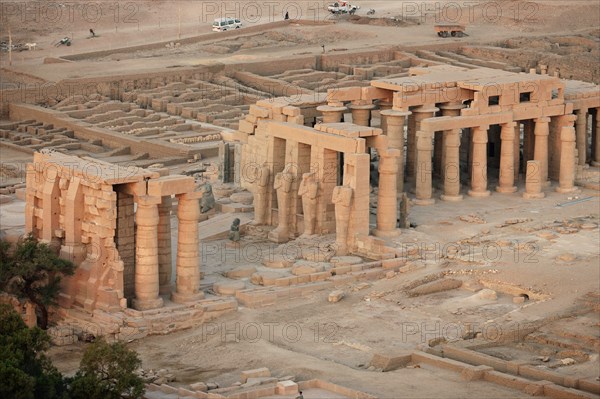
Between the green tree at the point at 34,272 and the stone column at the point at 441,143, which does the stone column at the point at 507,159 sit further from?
the green tree at the point at 34,272

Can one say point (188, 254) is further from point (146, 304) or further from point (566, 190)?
point (566, 190)

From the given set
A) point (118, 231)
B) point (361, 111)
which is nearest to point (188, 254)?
point (118, 231)

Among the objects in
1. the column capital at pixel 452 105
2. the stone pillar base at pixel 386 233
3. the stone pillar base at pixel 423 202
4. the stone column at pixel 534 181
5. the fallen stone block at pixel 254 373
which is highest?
the column capital at pixel 452 105

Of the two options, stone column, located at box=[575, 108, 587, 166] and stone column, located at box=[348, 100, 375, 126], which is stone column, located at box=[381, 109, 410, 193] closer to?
stone column, located at box=[348, 100, 375, 126]

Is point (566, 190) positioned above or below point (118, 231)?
below

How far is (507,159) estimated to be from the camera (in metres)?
54.8

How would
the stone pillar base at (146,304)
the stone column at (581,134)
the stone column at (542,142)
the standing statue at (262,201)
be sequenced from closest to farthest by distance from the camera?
1. the stone pillar base at (146,304)
2. the standing statue at (262,201)
3. the stone column at (542,142)
4. the stone column at (581,134)

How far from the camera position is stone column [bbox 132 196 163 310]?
4238 cm

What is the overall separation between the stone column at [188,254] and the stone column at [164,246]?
23.9 inches

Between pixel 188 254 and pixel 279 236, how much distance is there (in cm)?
703

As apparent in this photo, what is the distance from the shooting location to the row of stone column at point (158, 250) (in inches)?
1672

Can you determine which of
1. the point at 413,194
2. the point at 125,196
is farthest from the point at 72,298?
the point at 413,194

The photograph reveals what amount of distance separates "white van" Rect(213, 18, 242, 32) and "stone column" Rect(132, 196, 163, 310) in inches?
2068

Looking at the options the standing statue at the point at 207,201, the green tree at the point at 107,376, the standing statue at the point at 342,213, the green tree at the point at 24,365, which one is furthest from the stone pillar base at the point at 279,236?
the green tree at the point at 107,376
